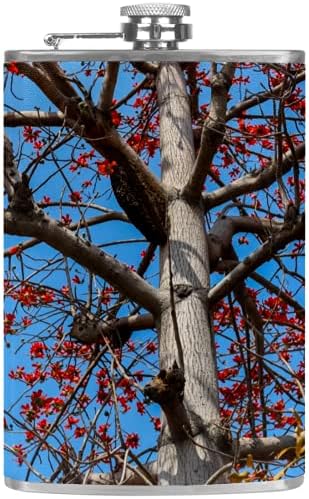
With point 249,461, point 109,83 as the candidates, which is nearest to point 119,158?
point 109,83

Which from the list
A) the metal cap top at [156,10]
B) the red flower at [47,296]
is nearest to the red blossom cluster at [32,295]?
the red flower at [47,296]

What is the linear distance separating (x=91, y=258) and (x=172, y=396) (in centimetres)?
36

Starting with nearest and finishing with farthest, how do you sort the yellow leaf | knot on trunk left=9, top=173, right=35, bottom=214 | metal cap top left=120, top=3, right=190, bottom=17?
1. the yellow leaf
2. knot on trunk left=9, top=173, right=35, bottom=214
3. metal cap top left=120, top=3, right=190, bottom=17

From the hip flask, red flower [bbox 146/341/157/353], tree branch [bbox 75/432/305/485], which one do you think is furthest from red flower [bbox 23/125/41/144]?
tree branch [bbox 75/432/305/485]

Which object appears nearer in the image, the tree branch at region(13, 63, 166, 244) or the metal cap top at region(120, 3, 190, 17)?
the tree branch at region(13, 63, 166, 244)

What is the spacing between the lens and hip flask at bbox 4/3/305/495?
3.16m

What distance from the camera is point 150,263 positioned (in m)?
3.19

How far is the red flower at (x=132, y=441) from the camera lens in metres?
3.16

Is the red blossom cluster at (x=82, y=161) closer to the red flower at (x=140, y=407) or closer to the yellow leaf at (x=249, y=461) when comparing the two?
the red flower at (x=140, y=407)

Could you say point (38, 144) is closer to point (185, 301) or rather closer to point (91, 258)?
point (91, 258)

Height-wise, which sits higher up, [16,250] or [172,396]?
[16,250]

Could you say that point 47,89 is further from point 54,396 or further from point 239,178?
point 54,396

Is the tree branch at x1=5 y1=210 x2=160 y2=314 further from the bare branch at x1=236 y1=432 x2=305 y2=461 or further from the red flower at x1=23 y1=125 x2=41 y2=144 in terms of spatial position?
the bare branch at x1=236 y1=432 x2=305 y2=461

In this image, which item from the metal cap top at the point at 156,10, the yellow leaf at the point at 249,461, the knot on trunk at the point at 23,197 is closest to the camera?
the yellow leaf at the point at 249,461
